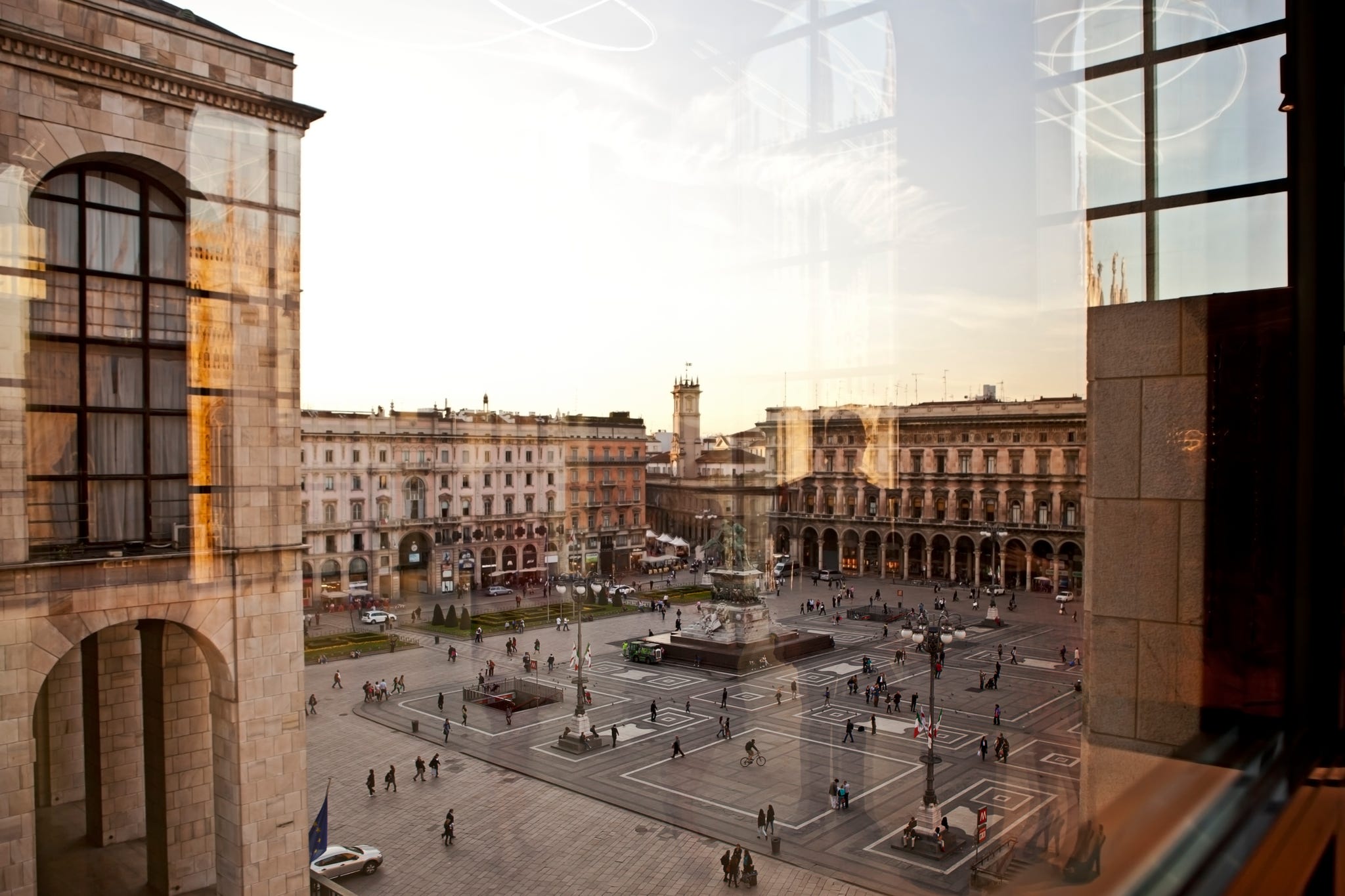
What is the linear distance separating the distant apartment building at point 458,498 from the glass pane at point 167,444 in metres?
11.1

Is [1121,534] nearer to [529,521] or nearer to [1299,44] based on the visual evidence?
[1299,44]

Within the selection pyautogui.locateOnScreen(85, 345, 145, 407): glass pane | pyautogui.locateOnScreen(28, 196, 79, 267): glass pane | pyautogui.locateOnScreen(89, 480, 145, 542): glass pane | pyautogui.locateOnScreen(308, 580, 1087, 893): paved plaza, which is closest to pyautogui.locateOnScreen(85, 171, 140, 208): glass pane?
pyautogui.locateOnScreen(28, 196, 79, 267): glass pane

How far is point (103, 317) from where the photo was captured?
572cm

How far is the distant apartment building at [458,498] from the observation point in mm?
18359

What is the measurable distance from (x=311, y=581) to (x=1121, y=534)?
58.7 feet

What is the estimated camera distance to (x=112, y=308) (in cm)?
577

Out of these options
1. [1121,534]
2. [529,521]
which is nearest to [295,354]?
[1121,534]

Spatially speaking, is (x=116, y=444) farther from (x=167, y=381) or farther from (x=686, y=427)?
(x=686, y=427)

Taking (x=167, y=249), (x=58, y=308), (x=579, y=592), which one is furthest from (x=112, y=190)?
(x=579, y=592)

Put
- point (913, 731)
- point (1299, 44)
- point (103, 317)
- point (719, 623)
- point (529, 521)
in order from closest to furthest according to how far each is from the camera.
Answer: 1. point (1299, 44)
2. point (103, 317)
3. point (913, 731)
4. point (719, 623)
5. point (529, 521)

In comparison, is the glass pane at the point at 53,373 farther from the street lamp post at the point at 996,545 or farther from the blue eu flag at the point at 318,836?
the street lamp post at the point at 996,545

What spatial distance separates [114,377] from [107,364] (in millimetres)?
87

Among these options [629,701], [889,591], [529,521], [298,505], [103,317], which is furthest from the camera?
[889,591]

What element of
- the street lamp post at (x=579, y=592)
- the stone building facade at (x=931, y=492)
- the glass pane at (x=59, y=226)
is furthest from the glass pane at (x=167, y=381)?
the stone building facade at (x=931, y=492)
